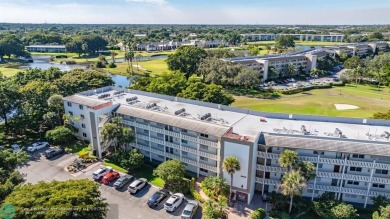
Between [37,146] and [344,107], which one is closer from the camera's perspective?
[37,146]

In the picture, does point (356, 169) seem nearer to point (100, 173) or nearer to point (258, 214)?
point (258, 214)

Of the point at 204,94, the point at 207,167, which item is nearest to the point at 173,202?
the point at 207,167

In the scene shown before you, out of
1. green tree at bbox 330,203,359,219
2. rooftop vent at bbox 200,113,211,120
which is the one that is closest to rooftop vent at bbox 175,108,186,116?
rooftop vent at bbox 200,113,211,120

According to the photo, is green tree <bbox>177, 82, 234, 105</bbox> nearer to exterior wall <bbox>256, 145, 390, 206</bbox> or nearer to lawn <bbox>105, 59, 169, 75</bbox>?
exterior wall <bbox>256, 145, 390, 206</bbox>

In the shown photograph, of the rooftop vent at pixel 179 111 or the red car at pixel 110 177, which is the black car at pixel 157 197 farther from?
the rooftop vent at pixel 179 111

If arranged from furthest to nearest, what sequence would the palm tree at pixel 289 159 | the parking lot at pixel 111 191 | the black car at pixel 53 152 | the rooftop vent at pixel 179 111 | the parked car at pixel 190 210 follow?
the black car at pixel 53 152
the rooftop vent at pixel 179 111
the parking lot at pixel 111 191
the parked car at pixel 190 210
the palm tree at pixel 289 159

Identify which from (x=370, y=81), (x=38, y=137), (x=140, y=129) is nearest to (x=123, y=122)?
(x=140, y=129)

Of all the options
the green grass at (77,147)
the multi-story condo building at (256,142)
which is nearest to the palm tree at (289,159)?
the multi-story condo building at (256,142)
